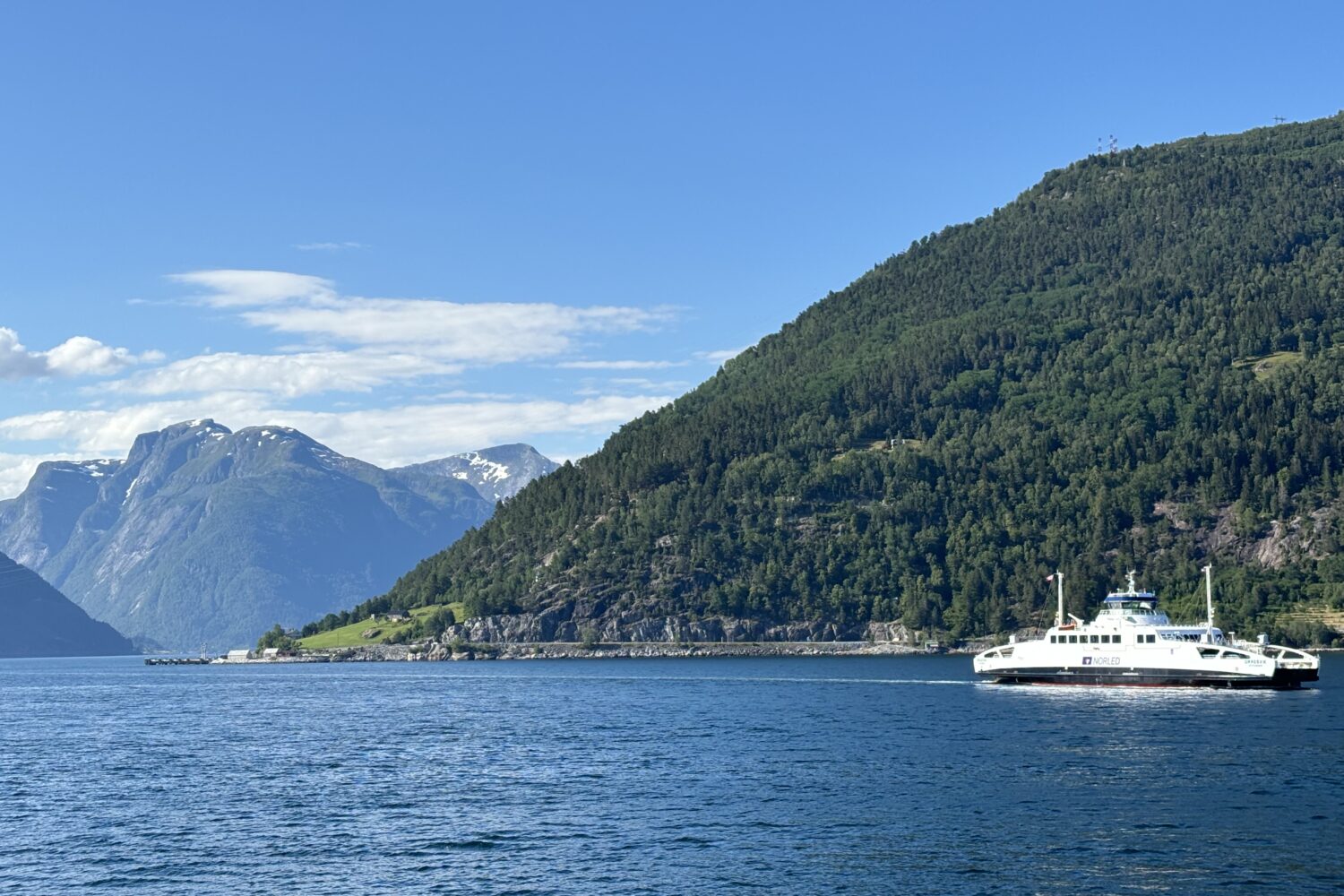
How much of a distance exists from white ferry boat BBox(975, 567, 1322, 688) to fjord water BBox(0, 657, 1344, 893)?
496 inches

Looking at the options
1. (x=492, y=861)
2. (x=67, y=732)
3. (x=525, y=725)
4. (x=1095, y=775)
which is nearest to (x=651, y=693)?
(x=525, y=725)

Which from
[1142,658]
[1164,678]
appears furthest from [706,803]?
[1142,658]

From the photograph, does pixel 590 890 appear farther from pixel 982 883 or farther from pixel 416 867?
pixel 982 883

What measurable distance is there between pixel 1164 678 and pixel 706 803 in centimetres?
9502

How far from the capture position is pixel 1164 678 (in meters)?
171

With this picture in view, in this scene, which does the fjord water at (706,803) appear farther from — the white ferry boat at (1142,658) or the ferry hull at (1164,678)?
the white ferry boat at (1142,658)

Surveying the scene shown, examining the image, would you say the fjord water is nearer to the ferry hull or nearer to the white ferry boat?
the ferry hull

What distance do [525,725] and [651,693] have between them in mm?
47722

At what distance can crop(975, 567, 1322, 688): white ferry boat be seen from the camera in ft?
549

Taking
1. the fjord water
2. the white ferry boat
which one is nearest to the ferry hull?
the white ferry boat

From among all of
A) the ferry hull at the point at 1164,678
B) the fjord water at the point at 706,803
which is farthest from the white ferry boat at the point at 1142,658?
the fjord water at the point at 706,803

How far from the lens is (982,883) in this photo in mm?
68500

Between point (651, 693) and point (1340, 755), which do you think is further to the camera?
point (651, 693)

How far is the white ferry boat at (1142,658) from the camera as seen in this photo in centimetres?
16738
